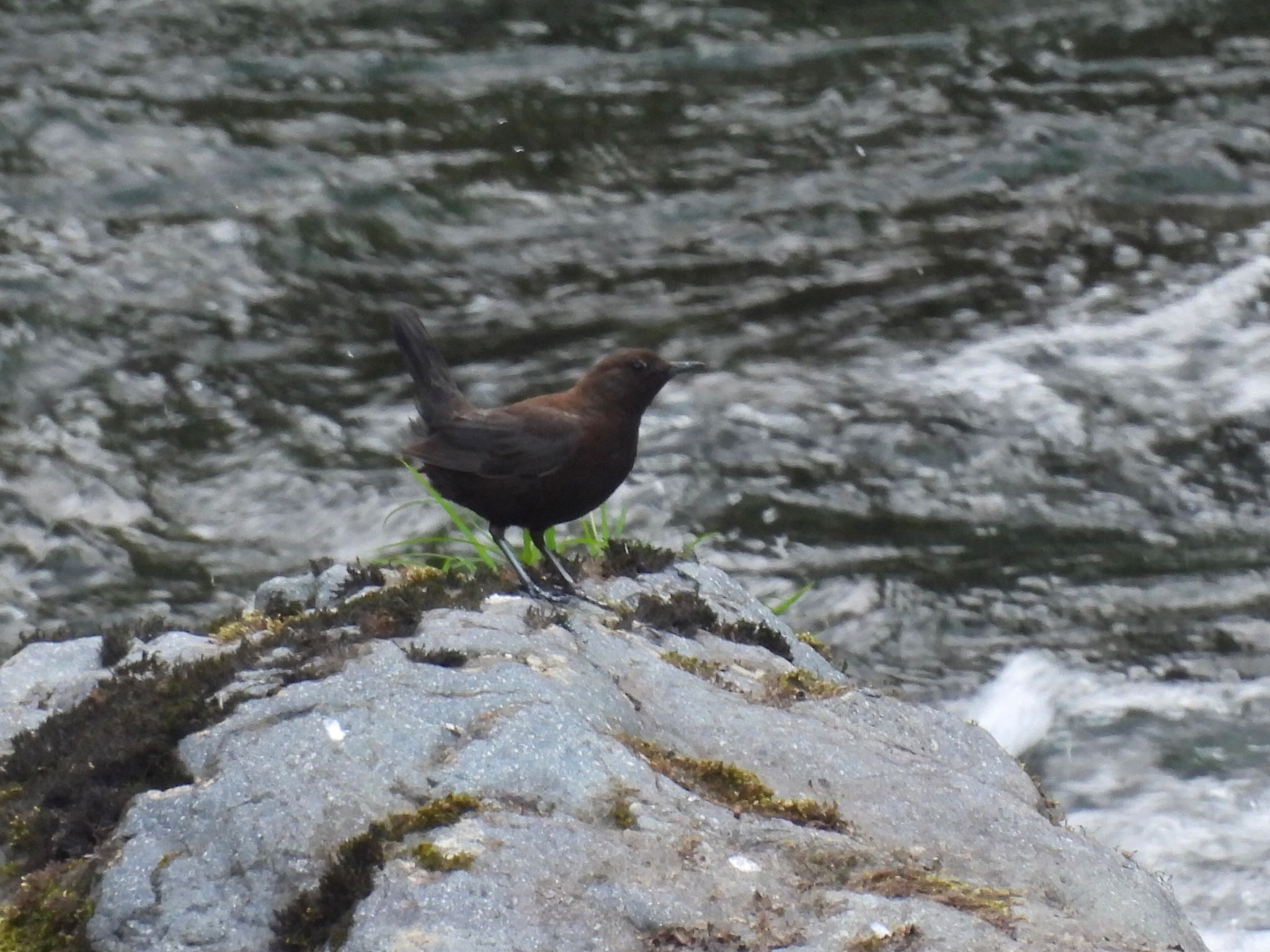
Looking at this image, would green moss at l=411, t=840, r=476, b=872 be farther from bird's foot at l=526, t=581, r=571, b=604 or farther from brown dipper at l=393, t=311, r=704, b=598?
brown dipper at l=393, t=311, r=704, b=598

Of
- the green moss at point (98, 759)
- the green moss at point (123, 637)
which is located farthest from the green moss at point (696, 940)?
the green moss at point (123, 637)

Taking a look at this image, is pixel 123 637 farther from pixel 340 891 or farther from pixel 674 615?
pixel 340 891

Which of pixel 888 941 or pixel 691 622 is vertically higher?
pixel 888 941

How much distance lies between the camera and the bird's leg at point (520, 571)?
4784 mm

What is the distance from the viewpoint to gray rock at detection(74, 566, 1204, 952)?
3307 millimetres

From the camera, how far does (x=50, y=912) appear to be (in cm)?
344

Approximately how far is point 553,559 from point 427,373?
3.27 feet

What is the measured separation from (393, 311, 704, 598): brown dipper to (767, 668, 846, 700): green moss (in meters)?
0.76

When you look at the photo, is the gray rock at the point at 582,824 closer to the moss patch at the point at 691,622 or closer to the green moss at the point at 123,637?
the moss patch at the point at 691,622

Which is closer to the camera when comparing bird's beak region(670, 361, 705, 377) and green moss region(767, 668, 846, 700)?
green moss region(767, 668, 846, 700)

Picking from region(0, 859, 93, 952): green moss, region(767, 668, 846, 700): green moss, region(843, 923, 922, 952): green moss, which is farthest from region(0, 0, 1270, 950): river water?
region(0, 859, 93, 952): green moss

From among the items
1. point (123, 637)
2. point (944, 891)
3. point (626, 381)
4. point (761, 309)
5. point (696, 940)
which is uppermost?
point (626, 381)

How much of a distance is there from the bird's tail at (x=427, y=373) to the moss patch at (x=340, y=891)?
8.06 feet

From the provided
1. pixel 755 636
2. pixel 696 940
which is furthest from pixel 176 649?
pixel 696 940
